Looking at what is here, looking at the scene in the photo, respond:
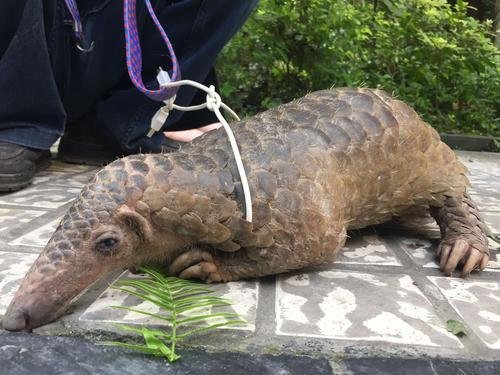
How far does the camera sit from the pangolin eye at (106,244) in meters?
1.45

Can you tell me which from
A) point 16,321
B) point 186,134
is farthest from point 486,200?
point 16,321

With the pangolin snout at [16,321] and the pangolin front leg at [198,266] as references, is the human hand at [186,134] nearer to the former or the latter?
the pangolin front leg at [198,266]

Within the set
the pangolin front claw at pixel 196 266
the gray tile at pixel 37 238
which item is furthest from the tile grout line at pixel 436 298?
the gray tile at pixel 37 238

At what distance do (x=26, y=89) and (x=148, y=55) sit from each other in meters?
0.65

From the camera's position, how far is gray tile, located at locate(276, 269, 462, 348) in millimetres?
1354

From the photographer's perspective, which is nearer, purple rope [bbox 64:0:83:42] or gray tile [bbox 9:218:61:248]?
gray tile [bbox 9:218:61:248]

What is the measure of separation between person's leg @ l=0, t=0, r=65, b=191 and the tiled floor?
61 centimetres

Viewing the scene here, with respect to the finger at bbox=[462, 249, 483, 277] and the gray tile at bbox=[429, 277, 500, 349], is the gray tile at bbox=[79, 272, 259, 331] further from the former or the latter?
the finger at bbox=[462, 249, 483, 277]

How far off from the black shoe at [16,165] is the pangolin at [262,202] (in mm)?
1318

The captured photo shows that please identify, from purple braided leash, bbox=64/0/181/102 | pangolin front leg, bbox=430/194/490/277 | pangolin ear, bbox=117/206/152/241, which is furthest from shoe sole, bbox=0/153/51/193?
pangolin front leg, bbox=430/194/490/277

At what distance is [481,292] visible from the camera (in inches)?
66.1

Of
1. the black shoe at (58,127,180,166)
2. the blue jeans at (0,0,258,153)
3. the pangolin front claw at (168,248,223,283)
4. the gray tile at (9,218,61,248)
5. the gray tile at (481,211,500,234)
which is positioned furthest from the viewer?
the black shoe at (58,127,180,166)

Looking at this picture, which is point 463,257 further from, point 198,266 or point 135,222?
point 135,222

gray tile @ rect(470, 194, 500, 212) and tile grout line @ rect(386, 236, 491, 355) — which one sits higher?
tile grout line @ rect(386, 236, 491, 355)
